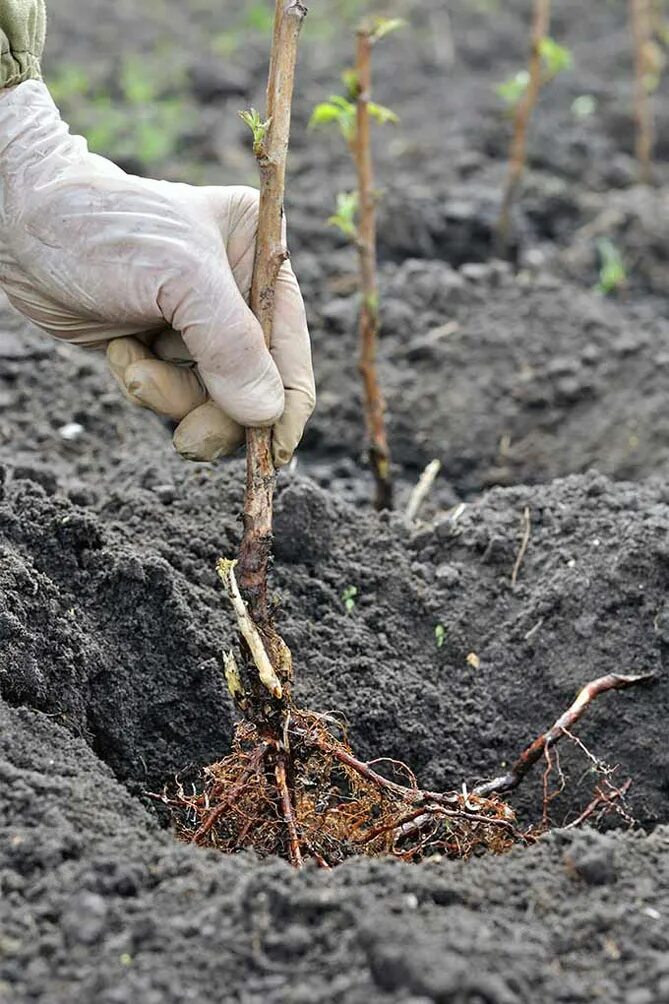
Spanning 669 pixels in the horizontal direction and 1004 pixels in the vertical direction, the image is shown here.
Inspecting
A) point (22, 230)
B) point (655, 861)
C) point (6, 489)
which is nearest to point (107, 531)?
point (6, 489)

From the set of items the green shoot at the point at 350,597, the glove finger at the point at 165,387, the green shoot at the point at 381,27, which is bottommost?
the green shoot at the point at 350,597

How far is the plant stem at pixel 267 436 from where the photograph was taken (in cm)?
212

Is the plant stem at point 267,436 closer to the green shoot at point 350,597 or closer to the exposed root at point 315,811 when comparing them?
the exposed root at point 315,811

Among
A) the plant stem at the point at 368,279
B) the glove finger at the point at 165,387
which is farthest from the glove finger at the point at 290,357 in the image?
the plant stem at the point at 368,279

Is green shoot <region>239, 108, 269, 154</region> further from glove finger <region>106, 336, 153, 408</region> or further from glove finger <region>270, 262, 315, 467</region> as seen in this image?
glove finger <region>106, 336, 153, 408</region>

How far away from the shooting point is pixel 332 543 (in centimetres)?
299

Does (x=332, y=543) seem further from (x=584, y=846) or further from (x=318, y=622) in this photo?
(x=584, y=846)

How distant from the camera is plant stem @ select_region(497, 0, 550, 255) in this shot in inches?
196

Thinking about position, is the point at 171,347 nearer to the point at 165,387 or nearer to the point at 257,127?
the point at 165,387

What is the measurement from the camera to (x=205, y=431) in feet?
7.84

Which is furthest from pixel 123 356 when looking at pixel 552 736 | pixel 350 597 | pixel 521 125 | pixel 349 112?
pixel 521 125

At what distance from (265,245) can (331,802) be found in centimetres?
113

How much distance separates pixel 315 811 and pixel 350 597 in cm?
65

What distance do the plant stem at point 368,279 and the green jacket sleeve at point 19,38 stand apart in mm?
1132
